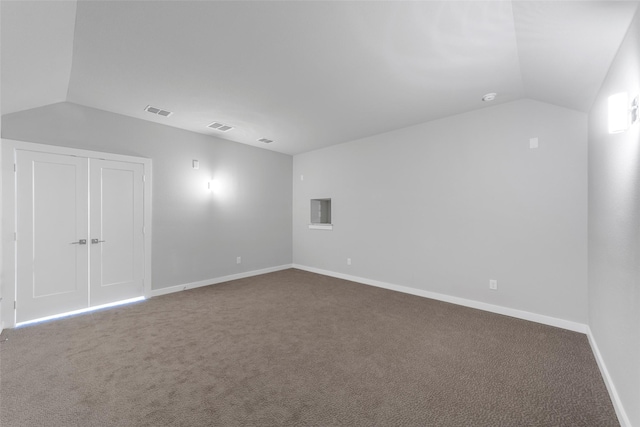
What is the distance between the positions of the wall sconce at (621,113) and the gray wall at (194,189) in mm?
5247

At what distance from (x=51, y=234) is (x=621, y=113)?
231 inches

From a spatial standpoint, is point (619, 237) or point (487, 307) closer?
point (619, 237)

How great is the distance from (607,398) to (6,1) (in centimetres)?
474

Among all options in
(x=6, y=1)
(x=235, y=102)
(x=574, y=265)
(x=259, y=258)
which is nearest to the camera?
(x=6, y=1)

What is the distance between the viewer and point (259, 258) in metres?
5.91

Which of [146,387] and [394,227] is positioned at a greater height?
[394,227]

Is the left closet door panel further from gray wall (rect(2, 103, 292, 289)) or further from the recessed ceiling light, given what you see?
the recessed ceiling light

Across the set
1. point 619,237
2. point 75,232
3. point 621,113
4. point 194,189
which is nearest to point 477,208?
point 619,237

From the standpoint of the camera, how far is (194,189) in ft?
15.9

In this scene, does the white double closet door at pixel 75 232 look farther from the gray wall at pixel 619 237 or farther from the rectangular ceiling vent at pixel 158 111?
the gray wall at pixel 619 237

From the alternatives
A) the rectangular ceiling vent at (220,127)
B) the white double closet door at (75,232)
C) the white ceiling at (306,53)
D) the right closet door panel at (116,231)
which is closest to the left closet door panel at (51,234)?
the white double closet door at (75,232)

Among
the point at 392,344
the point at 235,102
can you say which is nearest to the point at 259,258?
the point at 235,102

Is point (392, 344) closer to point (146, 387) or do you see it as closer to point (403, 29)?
point (146, 387)

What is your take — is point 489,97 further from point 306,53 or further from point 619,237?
point 306,53
